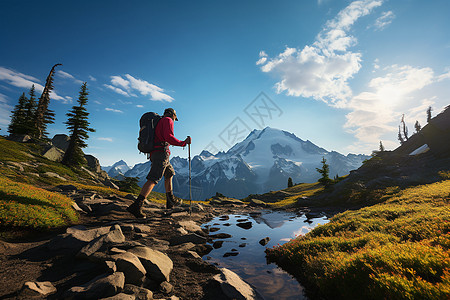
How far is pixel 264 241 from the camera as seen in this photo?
8383mm

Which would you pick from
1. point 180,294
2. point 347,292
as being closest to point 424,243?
point 347,292

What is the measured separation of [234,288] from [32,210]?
7437 millimetres

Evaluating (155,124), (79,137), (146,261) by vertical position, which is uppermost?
(79,137)

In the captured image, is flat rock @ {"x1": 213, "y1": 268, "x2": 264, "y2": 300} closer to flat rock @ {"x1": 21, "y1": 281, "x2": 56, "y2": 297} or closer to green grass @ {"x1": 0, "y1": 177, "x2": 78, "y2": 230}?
flat rock @ {"x1": 21, "y1": 281, "x2": 56, "y2": 297}

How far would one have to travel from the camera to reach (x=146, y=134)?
945 cm

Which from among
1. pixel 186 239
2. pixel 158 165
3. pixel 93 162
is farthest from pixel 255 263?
pixel 93 162

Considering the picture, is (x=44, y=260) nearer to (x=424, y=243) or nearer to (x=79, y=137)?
(x=424, y=243)

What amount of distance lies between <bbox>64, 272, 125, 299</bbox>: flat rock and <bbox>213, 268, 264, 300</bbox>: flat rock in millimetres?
2102

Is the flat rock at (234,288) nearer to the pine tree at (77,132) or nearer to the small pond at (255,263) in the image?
the small pond at (255,263)

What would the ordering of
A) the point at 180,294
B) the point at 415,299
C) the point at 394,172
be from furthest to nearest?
1. the point at 394,172
2. the point at 180,294
3. the point at 415,299

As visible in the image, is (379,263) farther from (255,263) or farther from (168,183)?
(168,183)

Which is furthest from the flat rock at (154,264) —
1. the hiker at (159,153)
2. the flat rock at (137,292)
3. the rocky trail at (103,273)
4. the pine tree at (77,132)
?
the pine tree at (77,132)

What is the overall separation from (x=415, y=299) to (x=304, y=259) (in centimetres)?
304

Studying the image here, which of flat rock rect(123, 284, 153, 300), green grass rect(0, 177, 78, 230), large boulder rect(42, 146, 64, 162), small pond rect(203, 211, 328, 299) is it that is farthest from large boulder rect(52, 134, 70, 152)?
flat rock rect(123, 284, 153, 300)
